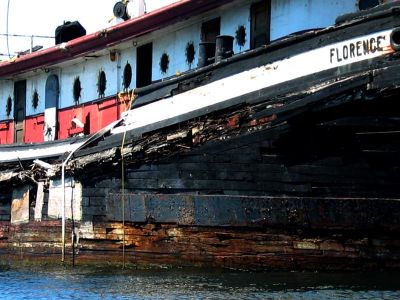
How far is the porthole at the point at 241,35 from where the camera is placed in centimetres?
1045

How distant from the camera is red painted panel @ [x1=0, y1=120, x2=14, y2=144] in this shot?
51.7ft

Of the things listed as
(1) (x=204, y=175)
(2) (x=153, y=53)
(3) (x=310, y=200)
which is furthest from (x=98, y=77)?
(3) (x=310, y=200)

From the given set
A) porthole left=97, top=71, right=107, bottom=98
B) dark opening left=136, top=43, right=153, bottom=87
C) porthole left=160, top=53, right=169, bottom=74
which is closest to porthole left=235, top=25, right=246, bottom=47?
porthole left=160, top=53, right=169, bottom=74

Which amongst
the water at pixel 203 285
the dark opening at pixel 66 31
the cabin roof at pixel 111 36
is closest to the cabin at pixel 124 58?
the cabin roof at pixel 111 36

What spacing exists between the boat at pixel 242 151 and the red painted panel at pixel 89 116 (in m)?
0.30

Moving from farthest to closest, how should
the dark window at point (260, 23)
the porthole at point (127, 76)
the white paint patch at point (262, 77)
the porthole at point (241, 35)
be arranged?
the porthole at point (127, 76)
the porthole at point (241, 35)
the dark window at point (260, 23)
the white paint patch at point (262, 77)

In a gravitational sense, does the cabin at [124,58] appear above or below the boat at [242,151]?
above

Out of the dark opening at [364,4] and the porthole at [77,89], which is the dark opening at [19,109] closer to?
the porthole at [77,89]

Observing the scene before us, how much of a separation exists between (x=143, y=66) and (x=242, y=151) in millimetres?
3616

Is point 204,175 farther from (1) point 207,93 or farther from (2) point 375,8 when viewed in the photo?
(2) point 375,8

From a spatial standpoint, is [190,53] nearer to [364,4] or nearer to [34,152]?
[364,4]

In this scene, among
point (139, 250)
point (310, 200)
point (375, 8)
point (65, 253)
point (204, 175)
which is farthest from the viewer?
point (65, 253)

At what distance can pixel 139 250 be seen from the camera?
10523mm

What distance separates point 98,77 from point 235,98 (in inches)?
173
